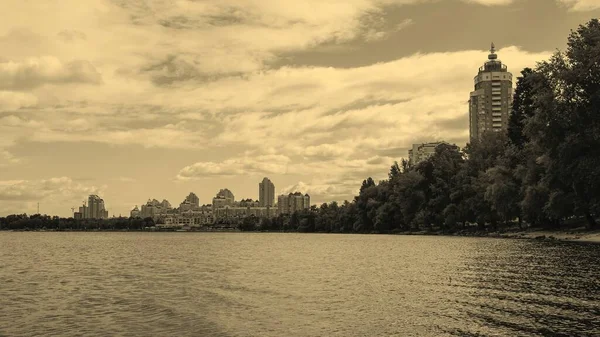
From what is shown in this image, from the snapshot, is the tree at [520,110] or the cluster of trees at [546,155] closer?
the cluster of trees at [546,155]

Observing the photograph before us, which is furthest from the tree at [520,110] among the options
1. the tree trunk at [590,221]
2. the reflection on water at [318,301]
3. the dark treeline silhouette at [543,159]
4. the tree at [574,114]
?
the reflection on water at [318,301]

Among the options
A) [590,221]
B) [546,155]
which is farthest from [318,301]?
[590,221]

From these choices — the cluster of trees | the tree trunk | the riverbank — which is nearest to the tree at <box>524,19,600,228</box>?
the cluster of trees

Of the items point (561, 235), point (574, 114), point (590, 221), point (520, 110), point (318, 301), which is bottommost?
point (318, 301)

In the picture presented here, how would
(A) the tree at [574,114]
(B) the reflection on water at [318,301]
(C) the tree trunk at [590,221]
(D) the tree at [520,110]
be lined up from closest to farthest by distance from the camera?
1. (B) the reflection on water at [318,301]
2. (A) the tree at [574,114]
3. (C) the tree trunk at [590,221]
4. (D) the tree at [520,110]

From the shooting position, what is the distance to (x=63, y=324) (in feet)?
84.2

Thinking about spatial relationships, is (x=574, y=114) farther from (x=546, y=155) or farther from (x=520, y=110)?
(x=520, y=110)

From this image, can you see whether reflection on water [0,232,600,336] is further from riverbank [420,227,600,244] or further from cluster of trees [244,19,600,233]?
riverbank [420,227,600,244]

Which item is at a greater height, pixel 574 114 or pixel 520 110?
pixel 520 110

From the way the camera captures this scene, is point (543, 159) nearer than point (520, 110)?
Yes

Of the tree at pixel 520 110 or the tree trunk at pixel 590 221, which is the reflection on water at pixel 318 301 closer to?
the tree trunk at pixel 590 221

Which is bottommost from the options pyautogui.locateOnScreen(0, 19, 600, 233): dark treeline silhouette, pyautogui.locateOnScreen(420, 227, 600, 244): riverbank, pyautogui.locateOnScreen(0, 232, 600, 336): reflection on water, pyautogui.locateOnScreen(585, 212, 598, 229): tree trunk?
pyautogui.locateOnScreen(0, 232, 600, 336): reflection on water

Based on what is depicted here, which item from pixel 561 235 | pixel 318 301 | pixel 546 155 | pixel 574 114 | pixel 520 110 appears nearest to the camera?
pixel 318 301

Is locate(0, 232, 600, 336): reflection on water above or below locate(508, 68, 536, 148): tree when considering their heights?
below
